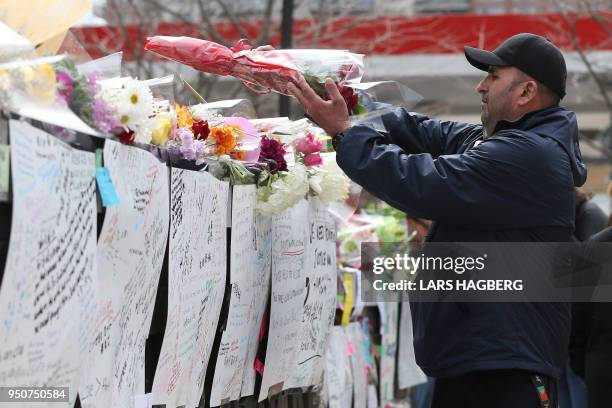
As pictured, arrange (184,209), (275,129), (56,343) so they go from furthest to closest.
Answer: (275,129)
(184,209)
(56,343)

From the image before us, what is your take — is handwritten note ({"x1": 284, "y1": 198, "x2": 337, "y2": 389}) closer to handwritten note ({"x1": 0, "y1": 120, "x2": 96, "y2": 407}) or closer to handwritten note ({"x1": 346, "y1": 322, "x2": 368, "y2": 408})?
handwritten note ({"x1": 346, "y1": 322, "x2": 368, "y2": 408})

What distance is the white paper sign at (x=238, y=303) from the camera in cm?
459

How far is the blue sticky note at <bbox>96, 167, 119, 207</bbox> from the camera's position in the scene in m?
3.32

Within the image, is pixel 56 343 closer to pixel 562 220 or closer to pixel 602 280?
pixel 562 220

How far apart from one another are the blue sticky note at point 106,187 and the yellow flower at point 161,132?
48cm

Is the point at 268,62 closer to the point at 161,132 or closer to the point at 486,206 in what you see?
the point at 161,132

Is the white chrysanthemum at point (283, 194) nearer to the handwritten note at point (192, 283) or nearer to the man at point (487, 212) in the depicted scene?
the handwritten note at point (192, 283)

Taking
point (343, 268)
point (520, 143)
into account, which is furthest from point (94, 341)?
point (343, 268)

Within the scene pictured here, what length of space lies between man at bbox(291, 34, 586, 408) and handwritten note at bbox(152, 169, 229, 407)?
59 cm

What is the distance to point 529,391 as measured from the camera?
421cm

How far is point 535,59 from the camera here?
178 inches

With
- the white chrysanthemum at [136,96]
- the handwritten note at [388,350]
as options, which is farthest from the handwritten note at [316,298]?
→ the handwritten note at [388,350]

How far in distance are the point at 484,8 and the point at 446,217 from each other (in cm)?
1531

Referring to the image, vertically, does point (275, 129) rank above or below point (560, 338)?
above
